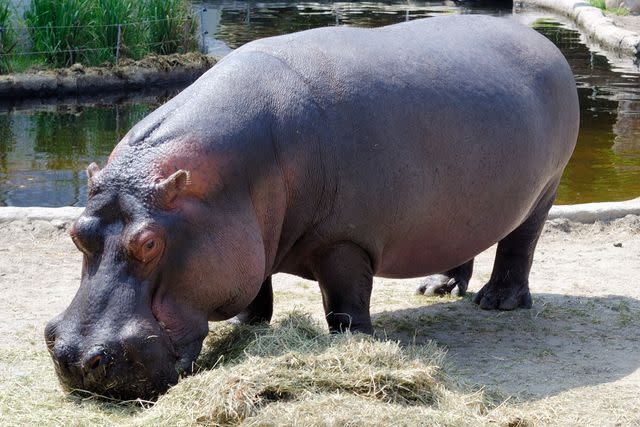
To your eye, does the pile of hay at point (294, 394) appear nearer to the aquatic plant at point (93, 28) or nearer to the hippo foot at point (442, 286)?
the hippo foot at point (442, 286)

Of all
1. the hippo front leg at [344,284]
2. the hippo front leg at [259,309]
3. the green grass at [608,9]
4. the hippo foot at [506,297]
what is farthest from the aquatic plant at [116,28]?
the hippo front leg at [344,284]

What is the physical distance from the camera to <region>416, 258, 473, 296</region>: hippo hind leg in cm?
616

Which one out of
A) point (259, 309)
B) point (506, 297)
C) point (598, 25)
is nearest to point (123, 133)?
point (506, 297)

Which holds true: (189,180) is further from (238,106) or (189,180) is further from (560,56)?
(560,56)

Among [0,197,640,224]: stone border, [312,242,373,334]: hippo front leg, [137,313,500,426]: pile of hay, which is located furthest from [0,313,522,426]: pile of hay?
[0,197,640,224]: stone border

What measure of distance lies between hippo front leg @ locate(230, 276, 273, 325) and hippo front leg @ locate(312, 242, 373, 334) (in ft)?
1.25

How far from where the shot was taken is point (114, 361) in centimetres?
377

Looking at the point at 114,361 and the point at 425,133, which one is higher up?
the point at 425,133

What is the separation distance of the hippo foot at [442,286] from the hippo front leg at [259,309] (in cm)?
145

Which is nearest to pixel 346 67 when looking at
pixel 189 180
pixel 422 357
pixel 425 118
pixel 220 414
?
pixel 425 118

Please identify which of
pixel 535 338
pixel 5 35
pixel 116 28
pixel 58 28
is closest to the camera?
pixel 535 338

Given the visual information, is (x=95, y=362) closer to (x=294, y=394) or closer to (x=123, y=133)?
(x=294, y=394)

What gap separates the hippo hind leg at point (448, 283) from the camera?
616 centimetres

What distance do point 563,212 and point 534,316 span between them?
208cm
